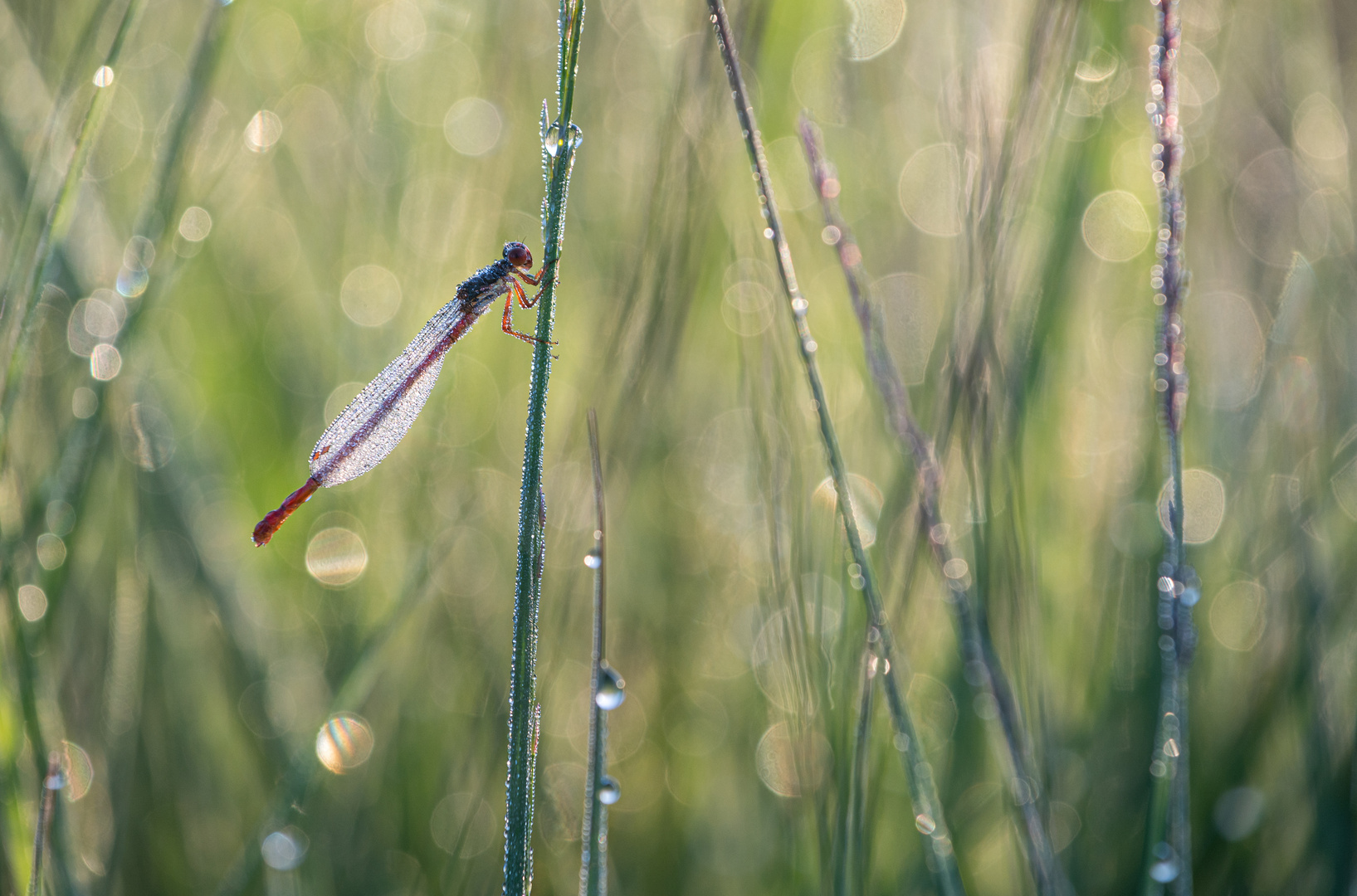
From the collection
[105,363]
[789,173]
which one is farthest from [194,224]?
[789,173]

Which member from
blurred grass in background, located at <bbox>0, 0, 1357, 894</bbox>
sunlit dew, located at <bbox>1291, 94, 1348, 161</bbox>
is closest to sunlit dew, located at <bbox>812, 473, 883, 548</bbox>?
blurred grass in background, located at <bbox>0, 0, 1357, 894</bbox>

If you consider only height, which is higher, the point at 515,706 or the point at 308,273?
the point at 308,273

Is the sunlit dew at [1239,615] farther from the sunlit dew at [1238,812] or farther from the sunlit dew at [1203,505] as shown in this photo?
the sunlit dew at [1238,812]

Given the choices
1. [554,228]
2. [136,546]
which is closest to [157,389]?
[136,546]

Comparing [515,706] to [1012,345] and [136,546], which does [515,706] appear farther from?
[136,546]

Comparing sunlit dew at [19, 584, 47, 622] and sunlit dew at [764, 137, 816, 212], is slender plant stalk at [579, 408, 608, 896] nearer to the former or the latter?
sunlit dew at [19, 584, 47, 622]

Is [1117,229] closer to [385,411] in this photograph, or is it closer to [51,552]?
[385,411]

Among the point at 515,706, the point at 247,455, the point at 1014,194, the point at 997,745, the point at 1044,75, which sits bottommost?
the point at 997,745
